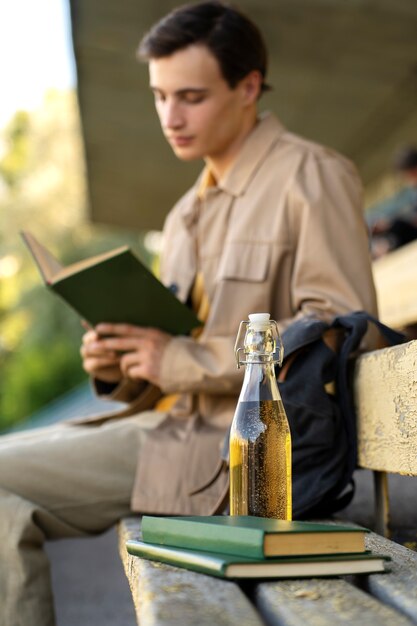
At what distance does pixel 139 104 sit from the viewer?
8.45 m

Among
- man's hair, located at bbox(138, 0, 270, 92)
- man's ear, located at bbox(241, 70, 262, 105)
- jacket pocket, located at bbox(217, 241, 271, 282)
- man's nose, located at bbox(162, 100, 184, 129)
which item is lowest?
jacket pocket, located at bbox(217, 241, 271, 282)

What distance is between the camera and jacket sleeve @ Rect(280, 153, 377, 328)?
8.29 feet

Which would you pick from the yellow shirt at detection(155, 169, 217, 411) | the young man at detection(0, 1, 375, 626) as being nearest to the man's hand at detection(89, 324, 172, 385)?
the young man at detection(0, 1, 375, 626)

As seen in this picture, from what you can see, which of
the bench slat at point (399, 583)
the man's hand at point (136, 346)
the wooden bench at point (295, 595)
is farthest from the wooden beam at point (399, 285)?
the bench slat at point (399, 583)

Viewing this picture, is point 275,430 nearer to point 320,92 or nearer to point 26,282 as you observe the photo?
point 320,92

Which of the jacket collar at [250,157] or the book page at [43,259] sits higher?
the jacket collar at [250,157]

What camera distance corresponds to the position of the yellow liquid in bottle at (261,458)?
1628 mm

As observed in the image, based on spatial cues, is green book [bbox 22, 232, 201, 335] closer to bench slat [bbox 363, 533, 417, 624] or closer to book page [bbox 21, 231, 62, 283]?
book page [bbox 21, 231, 62, 283]

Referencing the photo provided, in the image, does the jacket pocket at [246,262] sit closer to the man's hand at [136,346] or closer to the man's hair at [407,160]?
the man's hand at [136,346]

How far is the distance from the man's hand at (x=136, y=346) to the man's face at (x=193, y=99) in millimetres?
555

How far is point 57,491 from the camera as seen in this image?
2.65 meters

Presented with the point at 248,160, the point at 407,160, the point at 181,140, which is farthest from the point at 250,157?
the point at 407,160

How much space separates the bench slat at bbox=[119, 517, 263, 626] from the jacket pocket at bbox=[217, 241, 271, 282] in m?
1.36

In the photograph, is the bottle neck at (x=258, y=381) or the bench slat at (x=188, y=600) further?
the bottle neck at (x=258, y=381)
